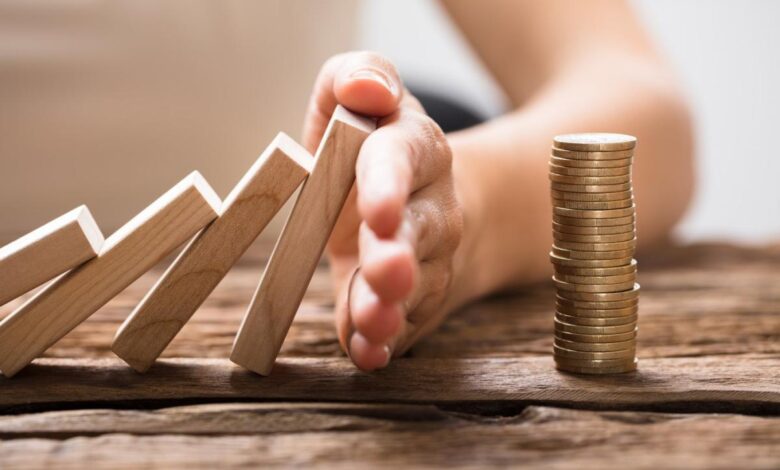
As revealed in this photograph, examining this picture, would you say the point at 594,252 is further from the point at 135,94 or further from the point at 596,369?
the point at 135,94

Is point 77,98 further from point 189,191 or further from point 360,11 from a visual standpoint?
point 189,191

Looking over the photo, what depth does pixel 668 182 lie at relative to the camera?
127 cm

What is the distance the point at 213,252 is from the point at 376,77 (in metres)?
0.19

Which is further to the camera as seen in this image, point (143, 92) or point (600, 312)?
point (143, 92)

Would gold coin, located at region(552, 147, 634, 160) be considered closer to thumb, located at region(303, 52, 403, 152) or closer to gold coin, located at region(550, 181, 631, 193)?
gold coin, located at region(550, 181, 631, 193)

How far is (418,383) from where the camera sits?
735 millimetres

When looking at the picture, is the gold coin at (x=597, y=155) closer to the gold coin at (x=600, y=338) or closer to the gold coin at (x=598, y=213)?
the gold coin at (x=598, y=213)

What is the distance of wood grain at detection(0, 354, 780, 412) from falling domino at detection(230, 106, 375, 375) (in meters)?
0.03

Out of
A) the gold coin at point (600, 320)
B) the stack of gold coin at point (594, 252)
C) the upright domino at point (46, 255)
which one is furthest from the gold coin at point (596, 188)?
the upright domino at point (46, 255)

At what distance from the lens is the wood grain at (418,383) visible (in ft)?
2.32

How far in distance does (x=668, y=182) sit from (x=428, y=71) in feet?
6.46

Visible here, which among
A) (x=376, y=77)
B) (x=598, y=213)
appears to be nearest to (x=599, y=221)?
(x=598, y=213)

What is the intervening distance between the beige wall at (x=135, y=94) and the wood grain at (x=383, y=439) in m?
0.87

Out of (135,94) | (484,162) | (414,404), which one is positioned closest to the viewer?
(414,404)
